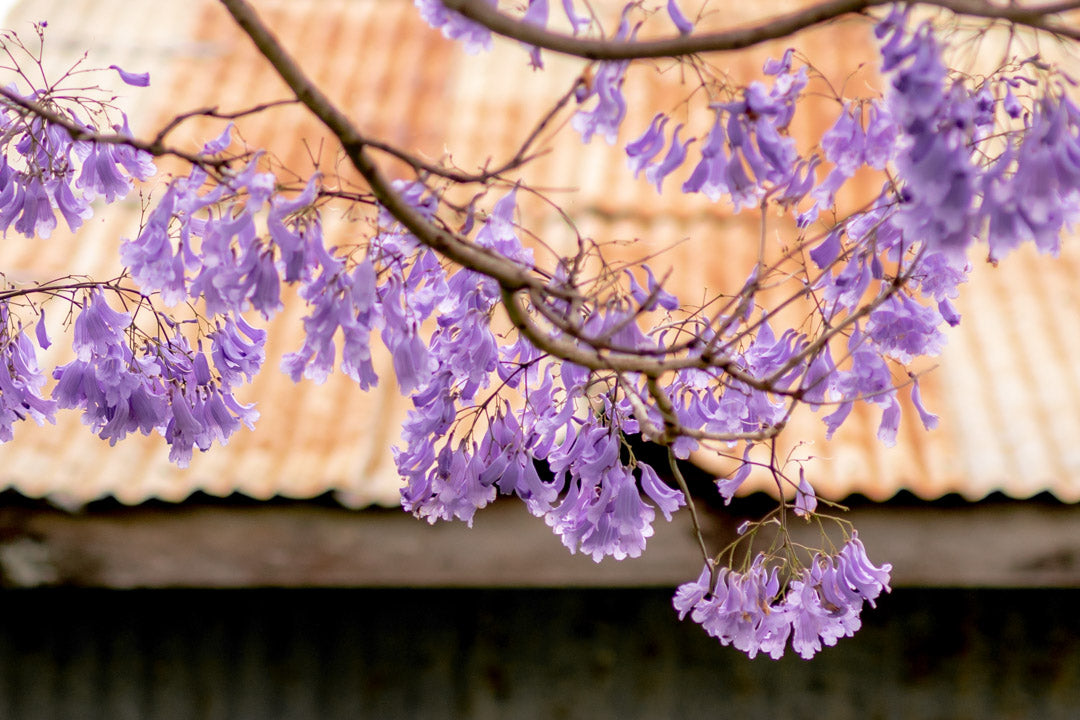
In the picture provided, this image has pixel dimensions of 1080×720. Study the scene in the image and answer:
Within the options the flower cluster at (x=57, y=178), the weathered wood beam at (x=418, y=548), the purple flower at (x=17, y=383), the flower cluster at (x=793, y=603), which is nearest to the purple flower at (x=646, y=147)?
the flower cluster at (x=793, y=603)

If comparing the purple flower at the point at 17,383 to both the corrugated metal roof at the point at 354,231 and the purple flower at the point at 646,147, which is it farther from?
the purple flower at the point at 646,147

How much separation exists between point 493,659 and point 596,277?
6.86ft

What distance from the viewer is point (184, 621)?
340 cm

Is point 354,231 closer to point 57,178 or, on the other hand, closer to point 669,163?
point 57,178

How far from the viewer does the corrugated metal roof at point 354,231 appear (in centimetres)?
289

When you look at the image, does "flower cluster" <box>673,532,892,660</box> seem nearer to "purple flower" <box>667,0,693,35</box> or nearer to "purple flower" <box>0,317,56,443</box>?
"purple flower" <box>667,0,693,35</box>

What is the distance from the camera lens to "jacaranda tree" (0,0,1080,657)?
122 centimetres

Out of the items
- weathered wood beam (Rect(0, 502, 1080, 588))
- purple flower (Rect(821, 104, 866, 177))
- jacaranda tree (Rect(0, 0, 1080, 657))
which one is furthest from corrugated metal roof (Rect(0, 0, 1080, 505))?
purple flower (Rect(821, 104, 866, 177))

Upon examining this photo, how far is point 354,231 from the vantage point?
12.0 ft

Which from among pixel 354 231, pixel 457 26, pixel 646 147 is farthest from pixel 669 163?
pixel 354 231

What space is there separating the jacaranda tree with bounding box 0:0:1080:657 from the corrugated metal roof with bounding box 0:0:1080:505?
19.4 inches

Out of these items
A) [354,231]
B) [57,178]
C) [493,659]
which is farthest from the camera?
[354,231]

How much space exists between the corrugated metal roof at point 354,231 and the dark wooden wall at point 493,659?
A: 52 centimetres

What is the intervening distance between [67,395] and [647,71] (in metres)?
2.90
